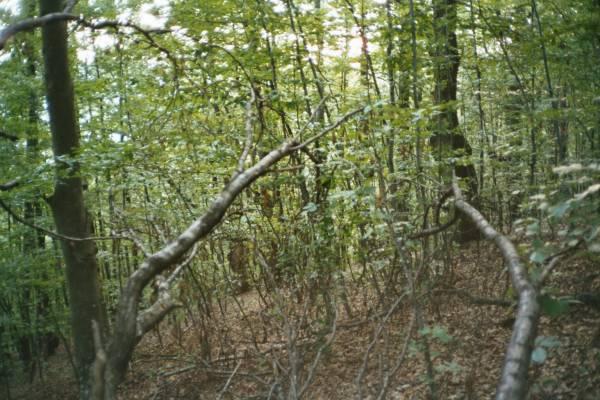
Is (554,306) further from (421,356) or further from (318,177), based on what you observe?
(421,356)

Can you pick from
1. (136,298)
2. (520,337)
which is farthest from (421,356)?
(136,298)


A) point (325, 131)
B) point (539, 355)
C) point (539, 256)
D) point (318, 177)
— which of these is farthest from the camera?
point (318, 177)

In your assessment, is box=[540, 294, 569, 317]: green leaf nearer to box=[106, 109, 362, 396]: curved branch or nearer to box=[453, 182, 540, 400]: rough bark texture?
box=[453, 182, 540, 400]: rough bark texture

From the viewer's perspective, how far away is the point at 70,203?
21.0 feet

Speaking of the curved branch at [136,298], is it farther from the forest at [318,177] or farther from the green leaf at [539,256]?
the green leaf at [539,256]

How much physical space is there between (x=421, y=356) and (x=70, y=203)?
4.99 m

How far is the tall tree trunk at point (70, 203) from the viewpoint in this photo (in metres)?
6.07

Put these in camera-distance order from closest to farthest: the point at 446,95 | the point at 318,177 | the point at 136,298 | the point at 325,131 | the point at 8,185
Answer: the point at 136,298 < the point at 325,131 < the point at 8,185 < the point at 318,177 < the point at 446,95

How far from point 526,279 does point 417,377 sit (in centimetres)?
366

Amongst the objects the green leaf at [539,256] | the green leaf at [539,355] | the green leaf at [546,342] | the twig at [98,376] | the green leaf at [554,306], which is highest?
the green leaf at [539,256]

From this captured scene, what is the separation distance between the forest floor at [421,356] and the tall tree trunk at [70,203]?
1012 millimetres

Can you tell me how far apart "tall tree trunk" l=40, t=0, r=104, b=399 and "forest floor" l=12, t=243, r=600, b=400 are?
1012 mm

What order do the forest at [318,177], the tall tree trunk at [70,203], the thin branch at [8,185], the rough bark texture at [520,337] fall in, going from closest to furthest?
the rough bark texture at [520,337] → the thin branch at [8,185] → the forest at [318,177] → the tall tree trunk at [70,203]

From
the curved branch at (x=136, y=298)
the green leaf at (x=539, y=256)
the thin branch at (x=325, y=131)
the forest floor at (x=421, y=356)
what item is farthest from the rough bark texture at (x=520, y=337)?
the thin branch at (x=325, y=131)
